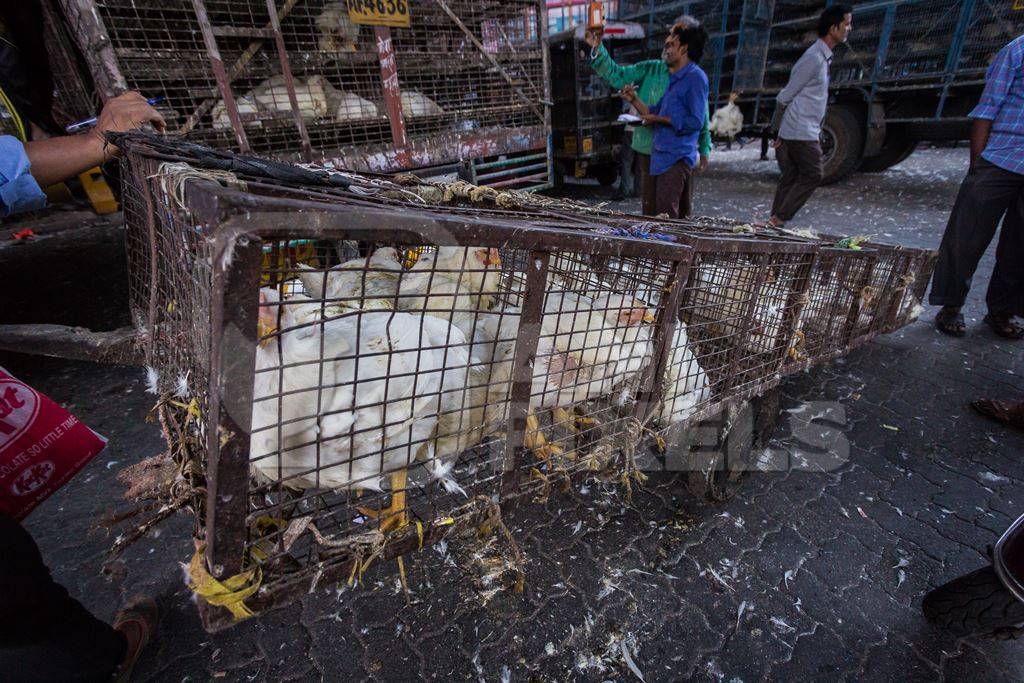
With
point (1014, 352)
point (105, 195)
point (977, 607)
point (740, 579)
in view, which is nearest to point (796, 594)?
point (740, 579)

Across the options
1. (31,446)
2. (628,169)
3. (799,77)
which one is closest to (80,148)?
(31,446)

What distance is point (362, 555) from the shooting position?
118 cm

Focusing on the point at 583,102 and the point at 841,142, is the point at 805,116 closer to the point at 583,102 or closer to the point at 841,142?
the point at 583,102

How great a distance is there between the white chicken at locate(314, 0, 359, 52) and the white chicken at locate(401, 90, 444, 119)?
637mm

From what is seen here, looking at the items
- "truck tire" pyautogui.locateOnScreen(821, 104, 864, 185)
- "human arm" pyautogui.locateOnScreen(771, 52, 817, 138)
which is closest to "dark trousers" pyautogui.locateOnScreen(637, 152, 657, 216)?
"human arm" pyautogui.locateOnScreen(771, 52, 817, 138)

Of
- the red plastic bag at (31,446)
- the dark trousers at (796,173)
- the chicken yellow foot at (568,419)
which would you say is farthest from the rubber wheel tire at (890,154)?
the red plastic bag at (31,446)

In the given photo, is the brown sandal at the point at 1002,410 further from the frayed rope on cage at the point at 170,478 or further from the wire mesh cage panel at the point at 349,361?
the frayed rope on cage at the point at 170,478

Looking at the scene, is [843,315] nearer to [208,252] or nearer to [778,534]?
[778,534]

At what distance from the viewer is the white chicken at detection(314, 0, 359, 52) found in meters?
4.38

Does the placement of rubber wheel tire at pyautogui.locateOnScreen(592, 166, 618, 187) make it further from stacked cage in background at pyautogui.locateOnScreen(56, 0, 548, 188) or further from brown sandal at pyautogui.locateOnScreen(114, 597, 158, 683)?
brown sandal at pyautogui.locateOnScreen(114, 597, 158, 683)

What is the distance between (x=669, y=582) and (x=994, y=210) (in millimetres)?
3706

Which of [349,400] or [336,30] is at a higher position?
[336,30]

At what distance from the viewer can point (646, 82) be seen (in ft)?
16.7

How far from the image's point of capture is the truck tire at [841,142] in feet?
26.4
